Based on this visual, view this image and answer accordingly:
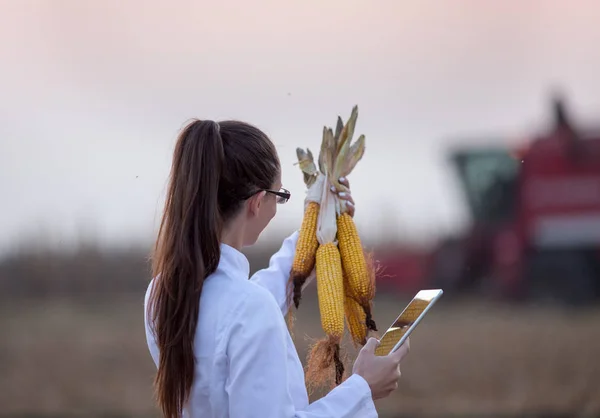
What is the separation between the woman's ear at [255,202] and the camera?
2053 millimetres

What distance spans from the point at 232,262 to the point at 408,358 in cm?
747

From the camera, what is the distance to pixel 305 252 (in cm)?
252

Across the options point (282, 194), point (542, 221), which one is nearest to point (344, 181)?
point (282, 194)

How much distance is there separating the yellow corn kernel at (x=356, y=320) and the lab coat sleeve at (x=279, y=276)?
0.18 metres

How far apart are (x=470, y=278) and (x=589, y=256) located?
1783 mm

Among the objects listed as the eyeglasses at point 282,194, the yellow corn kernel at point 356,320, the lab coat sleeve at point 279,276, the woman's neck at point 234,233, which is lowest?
the yellow corn kernel at point 356,320

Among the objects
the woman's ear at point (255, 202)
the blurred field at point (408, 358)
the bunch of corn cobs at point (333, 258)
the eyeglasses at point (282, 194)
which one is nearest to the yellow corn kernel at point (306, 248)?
the bunch of corn cobs at point (333, 258)

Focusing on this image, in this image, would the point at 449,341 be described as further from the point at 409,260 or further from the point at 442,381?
the point at 409,260

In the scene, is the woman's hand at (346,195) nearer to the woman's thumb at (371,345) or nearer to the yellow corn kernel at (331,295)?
the yellow corn kernel at (331,295)

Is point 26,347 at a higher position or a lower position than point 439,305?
higher

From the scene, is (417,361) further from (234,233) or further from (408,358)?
(234,233)

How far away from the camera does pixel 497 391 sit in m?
8.31

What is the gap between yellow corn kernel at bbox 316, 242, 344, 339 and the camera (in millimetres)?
2379

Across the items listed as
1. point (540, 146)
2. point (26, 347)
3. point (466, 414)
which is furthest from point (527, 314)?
point (26, 347)
